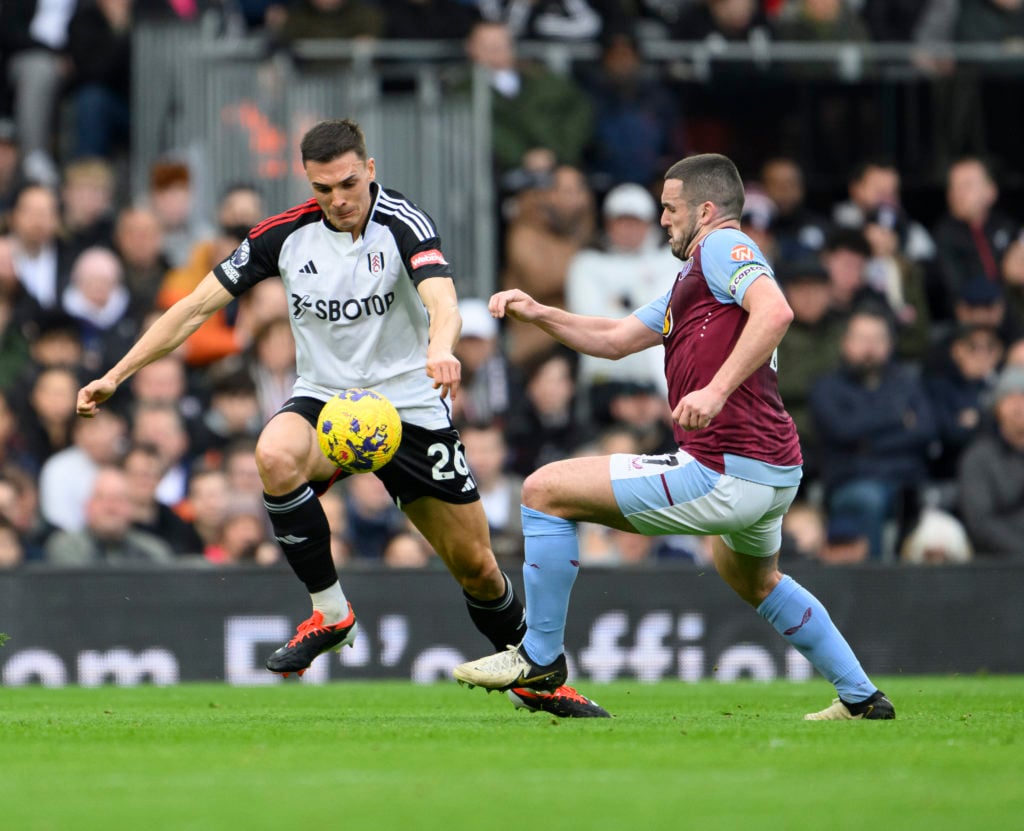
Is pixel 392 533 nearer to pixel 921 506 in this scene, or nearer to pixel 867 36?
pixel 921 506

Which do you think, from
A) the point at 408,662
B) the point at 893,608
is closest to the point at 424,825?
the point at 408,662

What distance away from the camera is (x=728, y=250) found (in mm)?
7680

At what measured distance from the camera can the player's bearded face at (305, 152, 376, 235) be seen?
8273mm

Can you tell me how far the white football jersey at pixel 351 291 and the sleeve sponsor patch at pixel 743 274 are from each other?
152 cm

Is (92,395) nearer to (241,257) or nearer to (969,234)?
(241,257)

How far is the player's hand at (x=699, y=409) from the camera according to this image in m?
7.20

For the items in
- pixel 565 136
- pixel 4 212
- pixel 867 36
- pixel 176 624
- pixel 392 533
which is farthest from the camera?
pixel 867 36

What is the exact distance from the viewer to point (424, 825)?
4.97m

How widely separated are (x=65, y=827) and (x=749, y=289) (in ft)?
12.2

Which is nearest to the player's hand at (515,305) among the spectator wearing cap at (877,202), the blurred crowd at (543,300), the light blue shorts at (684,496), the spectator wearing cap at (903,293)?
the light blue shorts at (684,496)

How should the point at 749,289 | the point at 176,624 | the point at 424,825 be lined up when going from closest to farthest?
the point at 424,825
the point at 749,289
the point at 176,624

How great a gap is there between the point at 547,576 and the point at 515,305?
3.93 feet

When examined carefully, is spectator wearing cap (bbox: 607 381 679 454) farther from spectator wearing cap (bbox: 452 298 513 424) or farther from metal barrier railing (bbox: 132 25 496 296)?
metal barrier railing (bbox: 132 25 496 296)

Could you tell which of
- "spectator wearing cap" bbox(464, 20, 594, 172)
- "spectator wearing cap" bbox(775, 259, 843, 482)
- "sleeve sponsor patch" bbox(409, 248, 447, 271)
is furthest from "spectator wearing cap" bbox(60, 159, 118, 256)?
"sleeve sponsor patch" bbox(409, 248, 447, 271)
